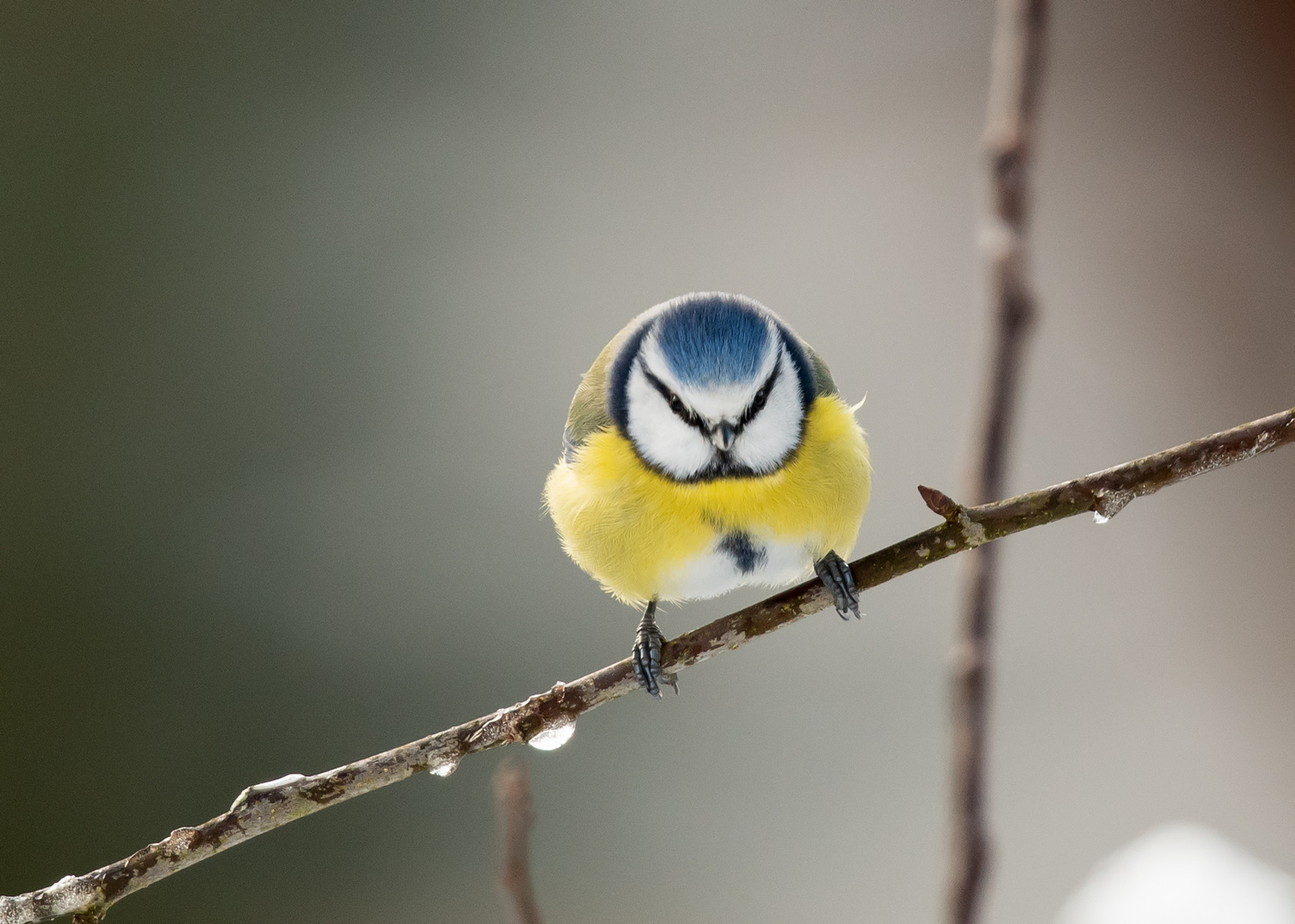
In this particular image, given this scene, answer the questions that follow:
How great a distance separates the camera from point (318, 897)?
1.13m

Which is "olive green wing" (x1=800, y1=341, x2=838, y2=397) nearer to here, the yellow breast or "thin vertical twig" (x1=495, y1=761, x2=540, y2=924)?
the yellow breast

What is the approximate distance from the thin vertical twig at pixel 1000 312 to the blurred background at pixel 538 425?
607mm

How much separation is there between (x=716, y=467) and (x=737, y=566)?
74 millimetres

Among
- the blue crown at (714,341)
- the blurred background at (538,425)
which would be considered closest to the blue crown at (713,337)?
the blue crown at (714,341)

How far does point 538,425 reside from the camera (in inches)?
50.0

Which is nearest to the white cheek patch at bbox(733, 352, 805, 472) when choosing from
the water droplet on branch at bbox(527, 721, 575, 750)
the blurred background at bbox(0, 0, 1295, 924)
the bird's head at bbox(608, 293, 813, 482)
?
the bird's head at bbox(608, 293, 813, 482)

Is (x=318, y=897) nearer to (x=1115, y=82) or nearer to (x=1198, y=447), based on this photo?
(x=1198, y=447)

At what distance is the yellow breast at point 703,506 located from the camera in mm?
646

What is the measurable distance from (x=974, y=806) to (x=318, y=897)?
34.8 inches

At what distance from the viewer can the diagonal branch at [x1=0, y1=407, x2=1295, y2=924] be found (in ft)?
1.46

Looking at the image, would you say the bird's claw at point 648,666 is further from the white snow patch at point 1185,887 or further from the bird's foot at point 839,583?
the white snow patch at point 1185,887

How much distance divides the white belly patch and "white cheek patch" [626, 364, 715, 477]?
53 millimetres

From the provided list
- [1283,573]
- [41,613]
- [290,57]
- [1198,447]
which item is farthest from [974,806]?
[290,57]

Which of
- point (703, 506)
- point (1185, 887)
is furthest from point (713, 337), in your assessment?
point (1185, 887)
